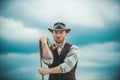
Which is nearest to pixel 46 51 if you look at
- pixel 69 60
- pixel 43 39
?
pixel 43 39

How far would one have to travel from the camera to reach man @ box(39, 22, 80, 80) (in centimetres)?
387

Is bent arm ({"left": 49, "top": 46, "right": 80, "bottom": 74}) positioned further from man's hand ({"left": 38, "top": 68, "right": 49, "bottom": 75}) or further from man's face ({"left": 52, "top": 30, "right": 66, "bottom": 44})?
man's face ({"left": 52, "top": 30, "right": 66, "bottom": 44})

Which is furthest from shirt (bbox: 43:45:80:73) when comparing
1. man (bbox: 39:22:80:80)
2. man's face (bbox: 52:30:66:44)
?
man's face (bbox: 52:30:66:44)

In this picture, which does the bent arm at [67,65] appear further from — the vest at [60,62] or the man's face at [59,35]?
the man's face at [59,35]

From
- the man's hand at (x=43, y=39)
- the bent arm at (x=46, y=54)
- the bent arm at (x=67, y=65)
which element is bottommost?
the bent arm at (x=67, y=65)

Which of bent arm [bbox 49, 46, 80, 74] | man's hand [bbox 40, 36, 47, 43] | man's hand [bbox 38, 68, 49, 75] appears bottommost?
man's hand [bbox 38, 68, 49, 75]

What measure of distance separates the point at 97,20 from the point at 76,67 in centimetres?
58

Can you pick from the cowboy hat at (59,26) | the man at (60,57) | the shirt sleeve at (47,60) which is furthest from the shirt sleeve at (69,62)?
the cowboy hat at (59,26)

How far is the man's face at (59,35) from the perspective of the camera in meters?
3.93

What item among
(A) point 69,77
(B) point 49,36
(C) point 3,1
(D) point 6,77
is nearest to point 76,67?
(A) point 69,77

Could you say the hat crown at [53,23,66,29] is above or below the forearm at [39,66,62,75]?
above

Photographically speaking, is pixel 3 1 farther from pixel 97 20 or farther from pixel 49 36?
pixel 97 20

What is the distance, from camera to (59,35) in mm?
3930

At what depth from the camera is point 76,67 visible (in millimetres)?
3965
